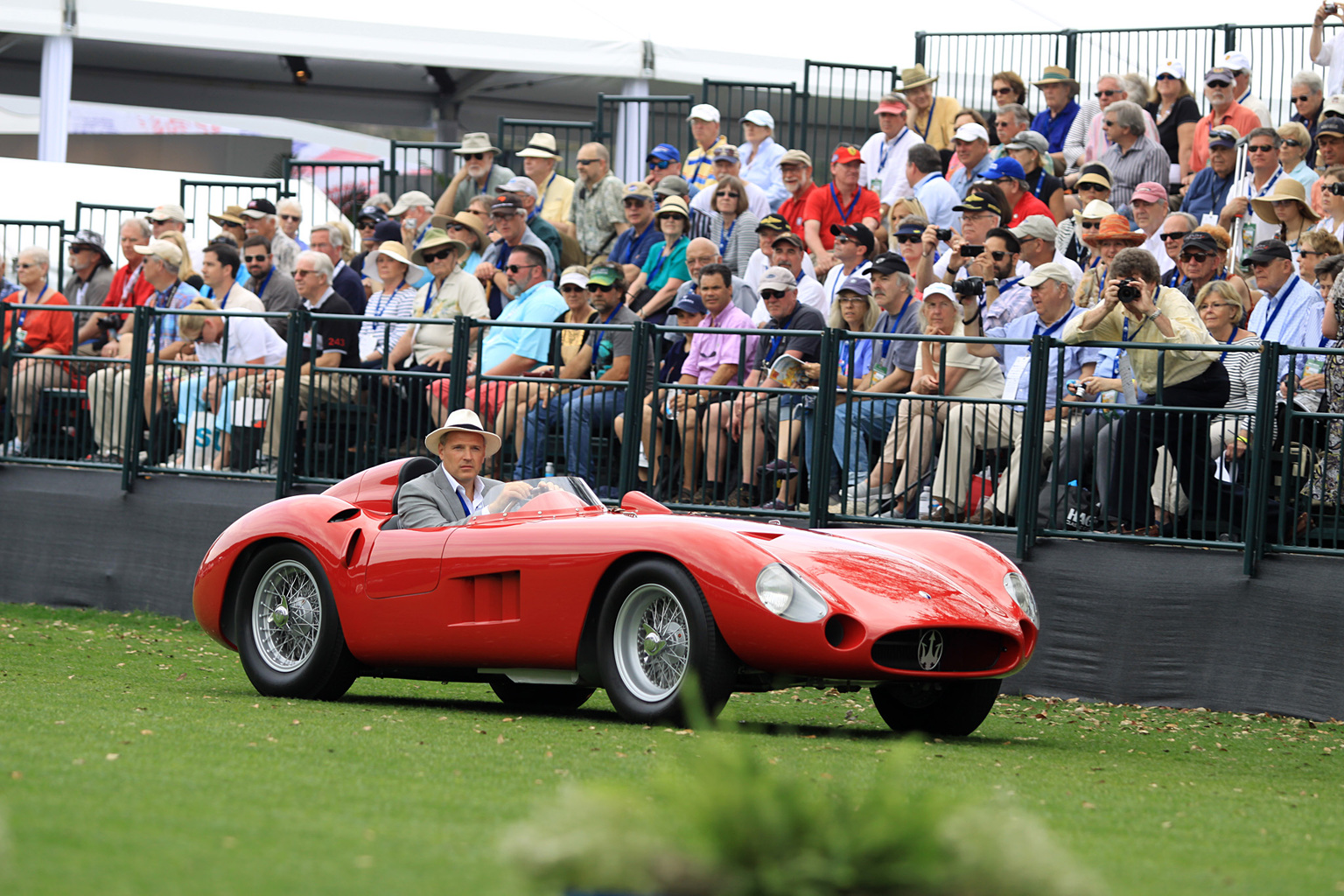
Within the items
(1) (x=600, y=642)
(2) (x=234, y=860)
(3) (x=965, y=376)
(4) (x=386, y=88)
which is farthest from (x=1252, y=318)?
(4) (x=386, y=88)

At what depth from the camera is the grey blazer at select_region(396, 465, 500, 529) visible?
372 inches

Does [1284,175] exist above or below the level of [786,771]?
above

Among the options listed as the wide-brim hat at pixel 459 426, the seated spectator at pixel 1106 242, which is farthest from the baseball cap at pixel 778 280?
the wide-brim hat at pixel 459 426

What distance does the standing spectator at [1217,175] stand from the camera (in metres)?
15.2

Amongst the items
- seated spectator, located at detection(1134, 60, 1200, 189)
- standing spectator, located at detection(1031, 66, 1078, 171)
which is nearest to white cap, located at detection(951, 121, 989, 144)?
seated spectator, located at detection(1134, 60, 1200, 189)

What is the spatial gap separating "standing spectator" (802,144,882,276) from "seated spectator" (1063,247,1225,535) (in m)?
5.32

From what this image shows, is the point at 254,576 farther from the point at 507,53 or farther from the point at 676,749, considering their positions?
the point at 507,53

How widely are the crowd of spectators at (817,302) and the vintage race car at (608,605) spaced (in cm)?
245

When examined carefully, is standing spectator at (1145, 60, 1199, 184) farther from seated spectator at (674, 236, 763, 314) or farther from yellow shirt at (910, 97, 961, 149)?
seated spectator at (674, 236, 763, 314)

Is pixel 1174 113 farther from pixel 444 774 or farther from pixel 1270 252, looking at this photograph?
pixel 444 774

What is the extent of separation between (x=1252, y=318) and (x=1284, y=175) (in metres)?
2.49

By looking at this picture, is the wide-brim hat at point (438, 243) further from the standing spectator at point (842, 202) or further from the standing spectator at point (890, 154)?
the standing spectator at point (890, 154)

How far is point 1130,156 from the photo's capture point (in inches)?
634

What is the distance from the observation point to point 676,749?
7285mm
